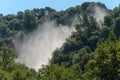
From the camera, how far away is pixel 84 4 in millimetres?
174250

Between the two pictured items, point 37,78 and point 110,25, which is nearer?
point 37,78

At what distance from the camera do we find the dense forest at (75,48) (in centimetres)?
4362

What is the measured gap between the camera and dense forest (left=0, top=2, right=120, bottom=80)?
1718 inches

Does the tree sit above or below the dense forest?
below

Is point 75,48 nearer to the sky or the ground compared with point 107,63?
nearer to the sky

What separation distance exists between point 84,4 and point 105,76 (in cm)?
13350

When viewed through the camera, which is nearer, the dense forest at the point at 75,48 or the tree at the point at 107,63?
the tree at the point at 107,63

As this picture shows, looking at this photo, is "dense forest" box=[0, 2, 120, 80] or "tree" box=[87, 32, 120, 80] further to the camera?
"dense forest" box=[0, 2, 120, 80]

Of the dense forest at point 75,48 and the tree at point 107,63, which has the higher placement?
the dense forest at point 75,48

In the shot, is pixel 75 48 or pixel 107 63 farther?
pixel 75 48

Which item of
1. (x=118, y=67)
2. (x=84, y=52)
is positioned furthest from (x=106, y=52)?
(x=84, y=52)

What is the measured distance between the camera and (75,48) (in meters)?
132

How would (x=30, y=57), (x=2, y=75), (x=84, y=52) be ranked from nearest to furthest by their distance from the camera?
(x=2, y=75) < (x=84, y=52) < (x=30, y=57)

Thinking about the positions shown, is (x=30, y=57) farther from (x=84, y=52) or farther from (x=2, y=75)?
(x=2, y=75)
